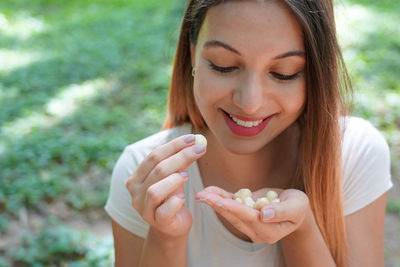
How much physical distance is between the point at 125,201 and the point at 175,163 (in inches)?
24.1

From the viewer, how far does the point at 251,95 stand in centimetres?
159

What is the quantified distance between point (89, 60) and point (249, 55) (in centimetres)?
488

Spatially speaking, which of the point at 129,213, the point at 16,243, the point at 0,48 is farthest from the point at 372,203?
the point at 0,48

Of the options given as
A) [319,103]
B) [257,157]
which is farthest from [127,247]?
[319,103]

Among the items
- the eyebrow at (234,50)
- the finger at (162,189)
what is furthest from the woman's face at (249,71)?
the finger at (162,189)

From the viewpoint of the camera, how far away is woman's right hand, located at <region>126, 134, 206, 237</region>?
4.78 ft

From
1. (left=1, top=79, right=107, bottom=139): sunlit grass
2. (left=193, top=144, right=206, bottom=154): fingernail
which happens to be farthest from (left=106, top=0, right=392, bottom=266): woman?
(left=1, top=79, right=107, bottom=139): sunlit grass

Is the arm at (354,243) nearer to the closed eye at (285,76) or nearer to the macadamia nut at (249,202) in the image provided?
the macadamia nut at (249,202)

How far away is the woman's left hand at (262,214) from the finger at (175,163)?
0.10 meters

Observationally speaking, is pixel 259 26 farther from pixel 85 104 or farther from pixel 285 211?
pixel 85 104

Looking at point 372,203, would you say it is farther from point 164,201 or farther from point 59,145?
point 59,145

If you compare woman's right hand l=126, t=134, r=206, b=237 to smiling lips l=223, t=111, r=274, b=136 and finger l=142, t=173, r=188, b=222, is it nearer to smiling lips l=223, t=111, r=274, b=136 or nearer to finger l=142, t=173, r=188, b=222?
finger l=142, t=173, r=188, b=222

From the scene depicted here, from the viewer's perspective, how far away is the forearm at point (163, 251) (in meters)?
1.69

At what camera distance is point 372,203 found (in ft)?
6.43
